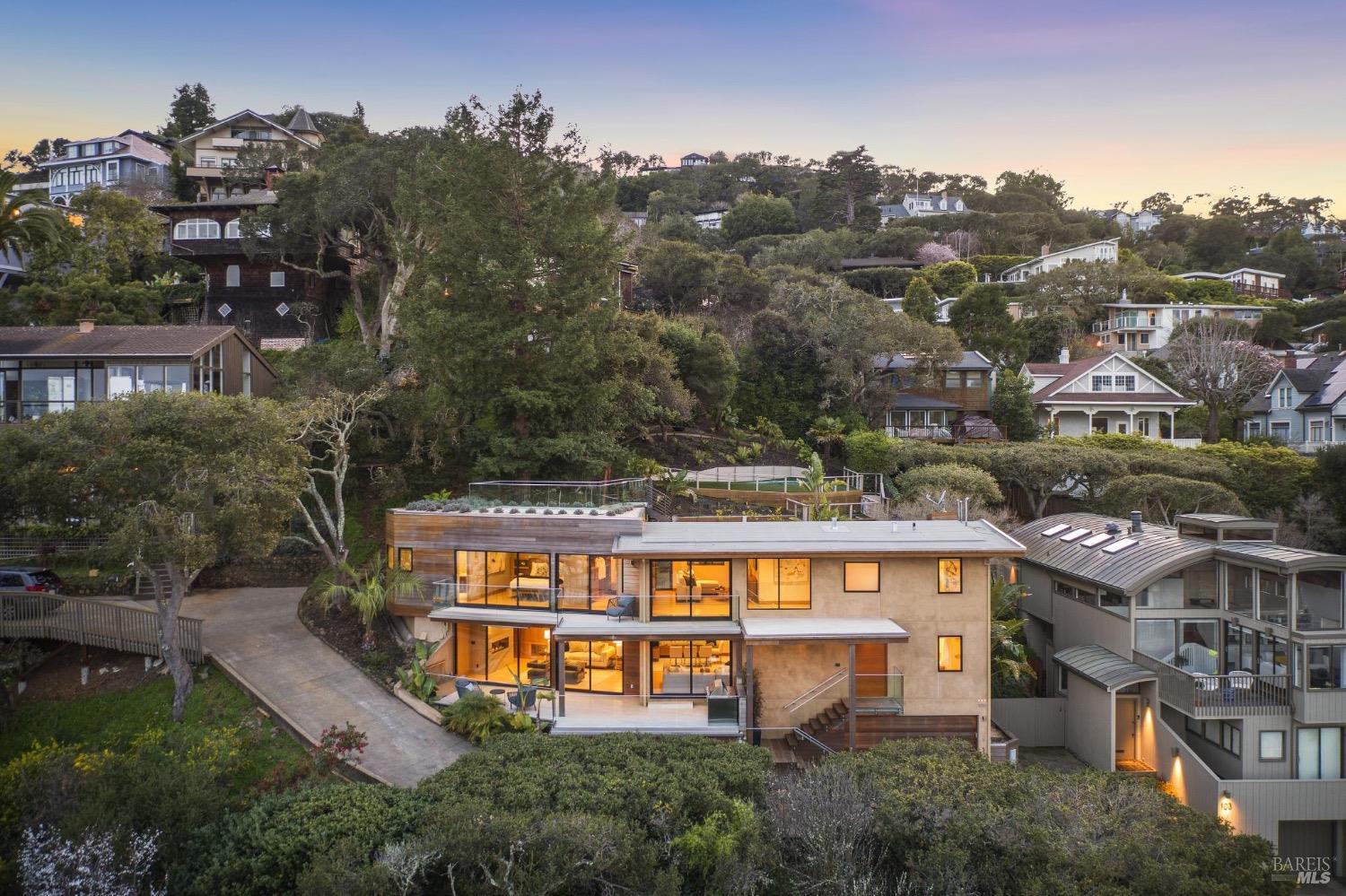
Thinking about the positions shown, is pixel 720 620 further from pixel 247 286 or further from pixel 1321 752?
pixel 247 286

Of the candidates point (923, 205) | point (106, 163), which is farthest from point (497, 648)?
point (923, 205)

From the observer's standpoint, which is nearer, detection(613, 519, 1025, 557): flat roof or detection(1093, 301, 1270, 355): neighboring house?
detection(613, 519, 1025, 557): flat roof

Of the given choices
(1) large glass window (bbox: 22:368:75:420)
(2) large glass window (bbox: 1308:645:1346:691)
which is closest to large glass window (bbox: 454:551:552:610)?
(2) large glass window (bbox: 1308:645:1346:691)

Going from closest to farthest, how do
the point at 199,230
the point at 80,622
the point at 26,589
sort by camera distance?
the point at 80,622 → the point at 26,589 → the point at 199,230

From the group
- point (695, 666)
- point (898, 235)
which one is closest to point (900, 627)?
point (695, 666)

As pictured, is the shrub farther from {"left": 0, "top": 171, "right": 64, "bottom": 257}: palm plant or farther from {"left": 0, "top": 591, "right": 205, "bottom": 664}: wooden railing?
{"left": 0, "top": 171, "right": 64, "bottom": 257}: palm plant

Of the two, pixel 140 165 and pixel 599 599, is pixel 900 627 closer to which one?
pixel 599 599
